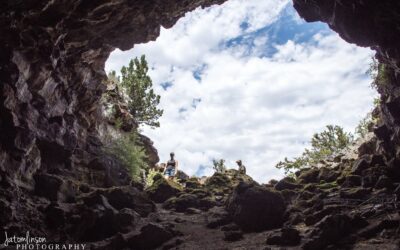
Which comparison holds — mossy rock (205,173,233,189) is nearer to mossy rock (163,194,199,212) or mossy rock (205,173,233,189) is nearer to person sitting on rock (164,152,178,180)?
person sitting on rock (164,152,178,180)

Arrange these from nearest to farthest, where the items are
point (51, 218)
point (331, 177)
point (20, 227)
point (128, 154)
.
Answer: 1. point (20, 227)
2. point (51, 218)
3. point (331, 177)
4. point (128, 154)

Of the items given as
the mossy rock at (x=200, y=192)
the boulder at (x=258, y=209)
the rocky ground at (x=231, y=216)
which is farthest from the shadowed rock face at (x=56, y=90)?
the boulder at (x=258, y=209)

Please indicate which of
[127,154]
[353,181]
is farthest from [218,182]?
[353,181]

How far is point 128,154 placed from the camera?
2739 cm

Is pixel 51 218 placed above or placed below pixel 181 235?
above

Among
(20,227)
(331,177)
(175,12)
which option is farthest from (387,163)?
(20,227)

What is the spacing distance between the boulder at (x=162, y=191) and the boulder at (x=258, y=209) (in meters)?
7.74

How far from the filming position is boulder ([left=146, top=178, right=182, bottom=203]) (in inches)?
961

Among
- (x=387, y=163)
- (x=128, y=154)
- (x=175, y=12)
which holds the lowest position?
(x=387, y=163)

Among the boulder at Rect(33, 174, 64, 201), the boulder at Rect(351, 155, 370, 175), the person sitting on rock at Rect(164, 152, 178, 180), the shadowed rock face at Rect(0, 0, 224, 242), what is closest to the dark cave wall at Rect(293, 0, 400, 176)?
the boulder at Rect(351, 155, 370, 175)

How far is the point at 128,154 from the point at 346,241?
62.8 ft

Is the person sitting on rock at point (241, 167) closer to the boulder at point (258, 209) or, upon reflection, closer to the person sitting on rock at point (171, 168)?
the person sitting on rock at point (171, 168)

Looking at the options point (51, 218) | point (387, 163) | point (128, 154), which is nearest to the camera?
point (51, 218)

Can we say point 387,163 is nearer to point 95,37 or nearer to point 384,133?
point 384,133
